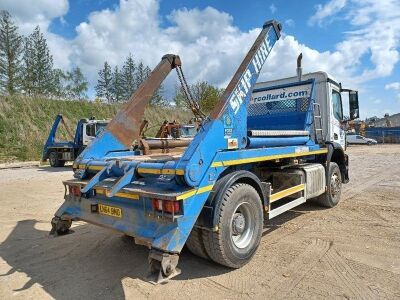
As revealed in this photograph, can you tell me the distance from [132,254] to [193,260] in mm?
883

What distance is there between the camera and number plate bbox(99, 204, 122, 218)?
12.7 ft

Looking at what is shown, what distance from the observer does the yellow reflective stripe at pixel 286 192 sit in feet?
15.9

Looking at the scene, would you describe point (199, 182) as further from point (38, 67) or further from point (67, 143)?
point (38, 67)

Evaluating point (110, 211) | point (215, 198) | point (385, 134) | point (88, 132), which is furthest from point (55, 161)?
point (385, 134)

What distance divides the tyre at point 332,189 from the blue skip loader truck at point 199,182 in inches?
25.4

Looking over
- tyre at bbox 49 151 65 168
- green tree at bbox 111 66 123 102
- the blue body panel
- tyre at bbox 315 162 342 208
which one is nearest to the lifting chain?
tyre at bbox 315 162 342 208

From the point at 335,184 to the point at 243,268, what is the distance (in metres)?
4.05

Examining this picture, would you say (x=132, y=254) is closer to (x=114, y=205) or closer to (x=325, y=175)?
(x=114, y=205)

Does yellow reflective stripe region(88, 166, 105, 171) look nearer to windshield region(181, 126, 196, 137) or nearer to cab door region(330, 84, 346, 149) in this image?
cab door region(330, 84, 346, 149)

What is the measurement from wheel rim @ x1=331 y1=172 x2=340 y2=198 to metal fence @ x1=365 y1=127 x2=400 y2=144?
143 ft

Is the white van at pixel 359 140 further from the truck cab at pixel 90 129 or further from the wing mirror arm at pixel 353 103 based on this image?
the wing mirror arm at pixel 353 103

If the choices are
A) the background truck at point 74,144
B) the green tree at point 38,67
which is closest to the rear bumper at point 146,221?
the background truck at point 74,144

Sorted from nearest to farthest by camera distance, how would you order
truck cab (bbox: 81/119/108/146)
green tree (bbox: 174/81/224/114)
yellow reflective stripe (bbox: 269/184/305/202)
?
1. yellow reflective stripe (bbox: 269/184/305/202)
2. truck cab (bbox: 81/119/108/146)
3. green tree (bbox: 174/81/224/114)

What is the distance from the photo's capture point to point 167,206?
3357mm
